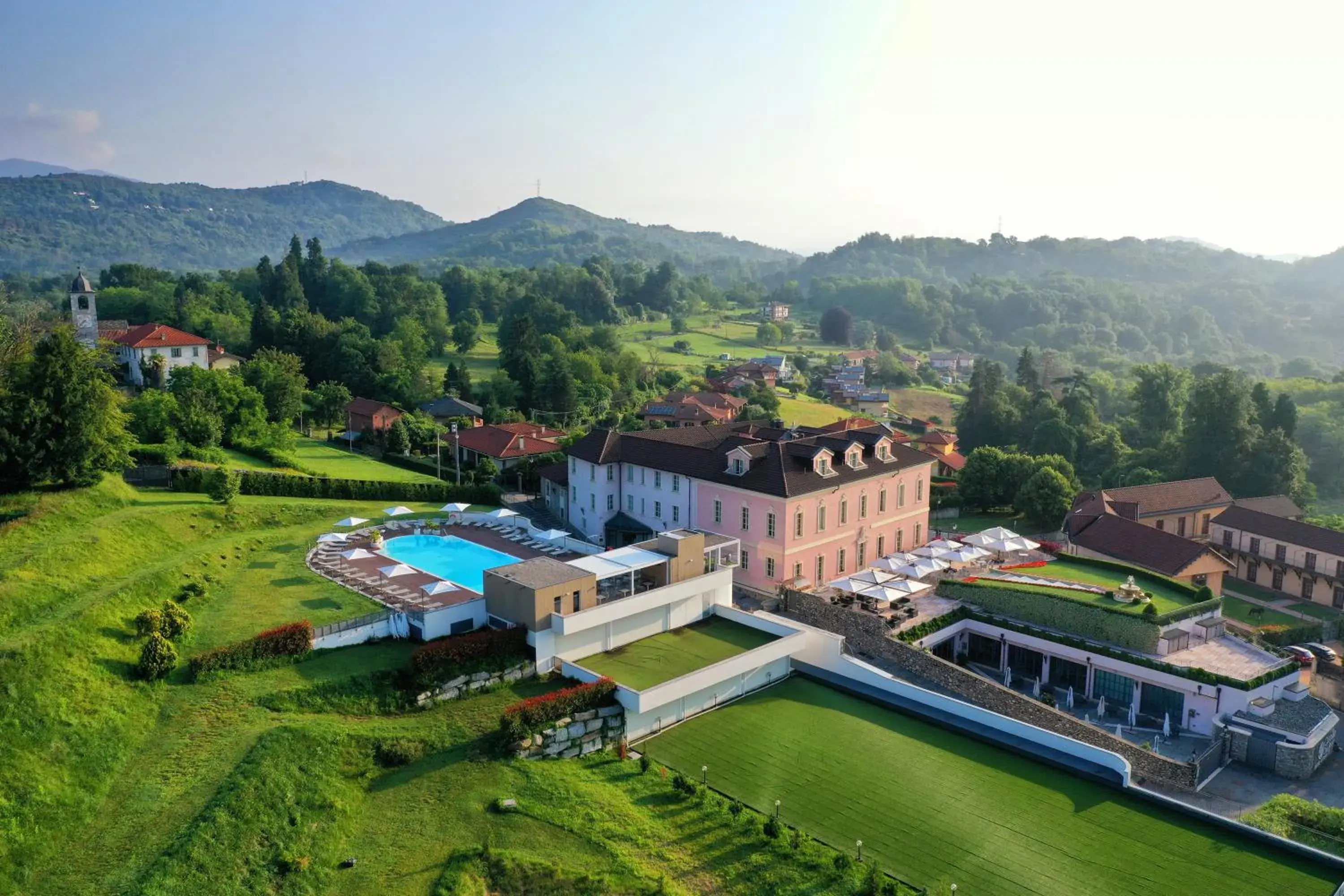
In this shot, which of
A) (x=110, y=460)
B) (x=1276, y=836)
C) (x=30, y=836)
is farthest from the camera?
(x=110, y=460)

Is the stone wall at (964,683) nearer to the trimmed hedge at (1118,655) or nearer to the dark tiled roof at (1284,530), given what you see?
the trimmed hedge at (1118,655)

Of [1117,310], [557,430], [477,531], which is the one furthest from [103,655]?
[1117,310]

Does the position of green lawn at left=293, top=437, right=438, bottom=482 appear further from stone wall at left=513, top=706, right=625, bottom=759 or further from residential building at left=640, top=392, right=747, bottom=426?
stone wall at left=513, top=706, right=625, bottom=759

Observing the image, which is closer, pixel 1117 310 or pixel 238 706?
pixel 238 706

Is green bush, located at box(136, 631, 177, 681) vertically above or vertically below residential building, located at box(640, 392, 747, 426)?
below

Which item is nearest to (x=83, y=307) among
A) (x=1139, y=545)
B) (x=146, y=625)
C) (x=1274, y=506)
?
(x=146, y=625)

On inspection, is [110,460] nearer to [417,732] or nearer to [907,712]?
[417,732]

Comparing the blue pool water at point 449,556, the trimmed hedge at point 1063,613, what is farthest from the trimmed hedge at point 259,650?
the trimmed hedge at point 1063,613

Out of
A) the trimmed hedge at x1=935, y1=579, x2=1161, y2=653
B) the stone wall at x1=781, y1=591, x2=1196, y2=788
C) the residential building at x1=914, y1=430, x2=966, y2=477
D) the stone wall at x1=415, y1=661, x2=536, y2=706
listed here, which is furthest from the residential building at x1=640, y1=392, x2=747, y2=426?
the stone wall at x1=415, y1=661, x2=536, y2=706
